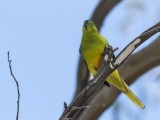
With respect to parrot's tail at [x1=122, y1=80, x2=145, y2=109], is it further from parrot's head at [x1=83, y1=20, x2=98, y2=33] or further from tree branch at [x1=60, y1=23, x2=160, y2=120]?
tree branch at [x1=60, y1=23, x2=160, y2=120]

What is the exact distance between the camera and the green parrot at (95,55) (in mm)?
1702

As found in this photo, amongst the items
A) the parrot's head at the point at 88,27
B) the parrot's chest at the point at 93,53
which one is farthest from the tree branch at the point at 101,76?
the parrot's head at the point at 88,27

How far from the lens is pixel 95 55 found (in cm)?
176

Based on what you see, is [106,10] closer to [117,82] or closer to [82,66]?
[82,66]

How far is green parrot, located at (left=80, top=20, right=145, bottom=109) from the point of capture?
1.70 metres

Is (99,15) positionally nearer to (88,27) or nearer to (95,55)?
(88,27)

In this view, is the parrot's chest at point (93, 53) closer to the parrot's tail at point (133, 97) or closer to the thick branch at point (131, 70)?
the parrot's tail at point (133, 97)

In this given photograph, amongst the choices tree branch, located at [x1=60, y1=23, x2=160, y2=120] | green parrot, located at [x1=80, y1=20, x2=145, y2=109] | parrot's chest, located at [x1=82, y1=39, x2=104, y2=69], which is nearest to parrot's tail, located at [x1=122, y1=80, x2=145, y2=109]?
green parrot, located at [x1=80, y1=20, x2=145, y2=109]

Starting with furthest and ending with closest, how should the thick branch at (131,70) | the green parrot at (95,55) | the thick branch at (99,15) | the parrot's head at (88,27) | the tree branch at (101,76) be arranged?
1. the thick branch at (99,15)
2. the thick branch at (131,70)
3. the parrot's head at (88,27)
4. the green parrot at (95,55)
5. the tree branch at (101,76)

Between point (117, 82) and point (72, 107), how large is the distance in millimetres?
885

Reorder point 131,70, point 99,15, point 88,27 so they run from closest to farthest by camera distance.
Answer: point 88,27
point 131,70
point 99,15

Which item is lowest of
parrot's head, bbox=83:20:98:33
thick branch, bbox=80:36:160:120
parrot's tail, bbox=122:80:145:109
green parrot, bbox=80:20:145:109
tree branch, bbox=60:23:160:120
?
thick branch, bbox=80:36:160:120

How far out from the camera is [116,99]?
2225 mm

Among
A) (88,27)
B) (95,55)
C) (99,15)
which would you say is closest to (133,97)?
(95,55)
